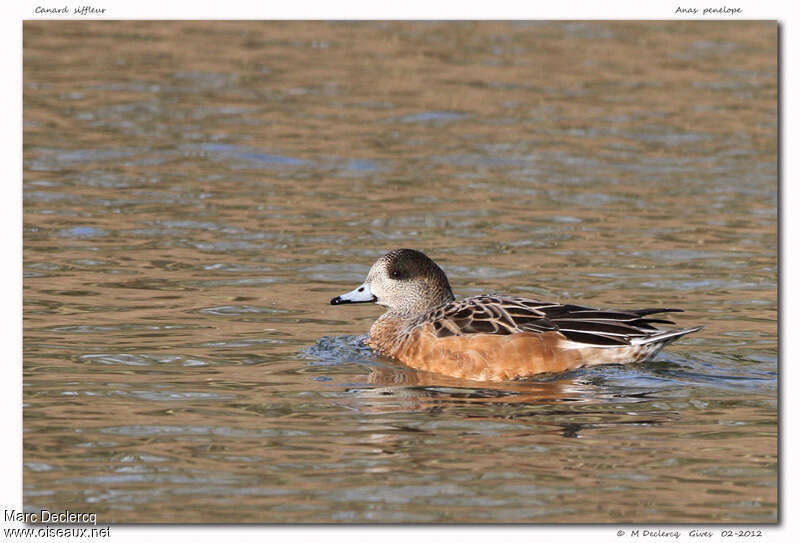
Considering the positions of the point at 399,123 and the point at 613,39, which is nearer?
the point at 399,123

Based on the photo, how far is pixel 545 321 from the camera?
9727 millimetres

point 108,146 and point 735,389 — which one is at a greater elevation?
point 108,146

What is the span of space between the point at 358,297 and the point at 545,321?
5.52ft

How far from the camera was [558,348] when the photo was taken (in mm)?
9672

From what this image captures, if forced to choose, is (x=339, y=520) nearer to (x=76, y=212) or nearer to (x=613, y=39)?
(x=76, y=212)

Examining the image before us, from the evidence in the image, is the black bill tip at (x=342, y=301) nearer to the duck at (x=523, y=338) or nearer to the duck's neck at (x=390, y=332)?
the duck's neck at (x=390, y=332)

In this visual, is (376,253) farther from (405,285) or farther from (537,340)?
(537,340)

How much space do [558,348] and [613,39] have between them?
13.7m

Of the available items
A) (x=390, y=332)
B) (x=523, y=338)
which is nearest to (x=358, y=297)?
(x=390, y=332)

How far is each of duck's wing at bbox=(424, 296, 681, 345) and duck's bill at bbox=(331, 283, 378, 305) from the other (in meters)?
0.91

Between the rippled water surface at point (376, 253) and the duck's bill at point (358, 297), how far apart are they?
31 centimetres

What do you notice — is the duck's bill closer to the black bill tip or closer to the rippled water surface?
the black bill tip

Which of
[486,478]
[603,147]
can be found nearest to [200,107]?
[603,147]

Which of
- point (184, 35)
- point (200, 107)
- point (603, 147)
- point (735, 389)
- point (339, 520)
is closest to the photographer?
point (339, 520)
